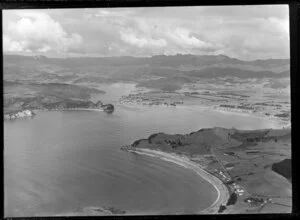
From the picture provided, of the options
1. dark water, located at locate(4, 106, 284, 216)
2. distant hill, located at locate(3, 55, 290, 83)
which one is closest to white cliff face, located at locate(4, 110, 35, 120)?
dark water, located at locate(4, 106, 284, 216)

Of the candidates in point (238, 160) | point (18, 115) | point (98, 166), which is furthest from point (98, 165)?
point (238, 160)

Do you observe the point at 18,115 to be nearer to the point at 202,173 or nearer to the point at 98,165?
the point at 98,165

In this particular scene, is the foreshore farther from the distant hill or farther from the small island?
the distant hill

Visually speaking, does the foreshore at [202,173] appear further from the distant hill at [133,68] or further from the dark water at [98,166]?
the distant hill at [133,68]

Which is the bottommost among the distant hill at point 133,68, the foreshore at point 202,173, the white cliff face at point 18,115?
the foreshore at point 202,173

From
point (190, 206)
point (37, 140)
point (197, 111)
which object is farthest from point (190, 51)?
point (37, 140)

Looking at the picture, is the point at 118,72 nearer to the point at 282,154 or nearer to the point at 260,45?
the point at 260,45

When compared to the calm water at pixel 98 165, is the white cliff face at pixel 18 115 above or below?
above

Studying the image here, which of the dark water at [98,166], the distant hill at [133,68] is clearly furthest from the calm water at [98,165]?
the distant hill at [133,68]

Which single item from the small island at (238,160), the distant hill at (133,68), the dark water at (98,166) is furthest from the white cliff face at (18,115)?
the small island at (238,160)
